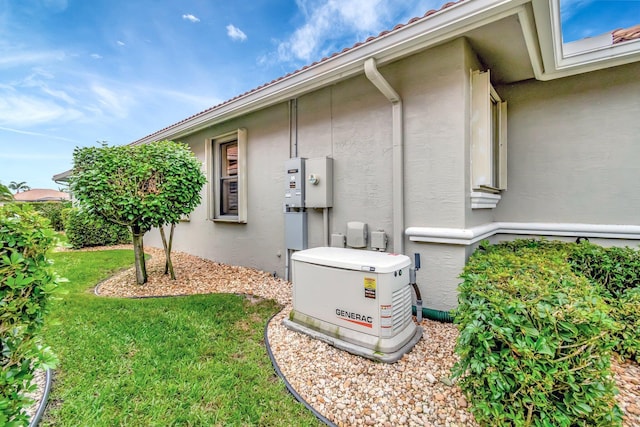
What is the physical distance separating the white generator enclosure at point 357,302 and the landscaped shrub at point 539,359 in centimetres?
94

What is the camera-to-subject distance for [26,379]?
133cm

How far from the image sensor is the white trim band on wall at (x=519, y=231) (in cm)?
325

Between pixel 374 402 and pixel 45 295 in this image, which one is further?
pixel 374 402

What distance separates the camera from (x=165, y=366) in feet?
8.14

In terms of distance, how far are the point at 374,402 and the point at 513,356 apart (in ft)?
3.55

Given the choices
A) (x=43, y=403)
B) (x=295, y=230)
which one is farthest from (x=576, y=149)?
(x=43, y=403)

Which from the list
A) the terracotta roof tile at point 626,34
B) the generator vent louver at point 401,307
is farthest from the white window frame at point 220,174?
the terracotta roof tile at point 626,34

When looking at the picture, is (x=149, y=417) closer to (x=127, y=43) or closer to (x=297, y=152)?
(x=297, y=152)

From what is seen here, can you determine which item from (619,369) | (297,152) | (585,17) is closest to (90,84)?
(297,152)

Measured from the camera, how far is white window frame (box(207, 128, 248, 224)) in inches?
231

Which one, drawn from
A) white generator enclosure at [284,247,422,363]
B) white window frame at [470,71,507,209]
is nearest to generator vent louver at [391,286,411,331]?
white generator enclosure at [284,247,422,363]

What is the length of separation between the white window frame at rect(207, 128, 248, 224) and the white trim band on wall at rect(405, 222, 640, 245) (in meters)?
3.62

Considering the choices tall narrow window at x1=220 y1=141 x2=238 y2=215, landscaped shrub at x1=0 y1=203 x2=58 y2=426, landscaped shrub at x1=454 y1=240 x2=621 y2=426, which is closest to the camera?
landscaped shrub at x1=0 y1=203 x2=58 y2=426

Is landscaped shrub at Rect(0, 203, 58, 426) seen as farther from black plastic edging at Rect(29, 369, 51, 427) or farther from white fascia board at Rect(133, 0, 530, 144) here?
white fascia board at Rect(133, 0, 530, 144)
